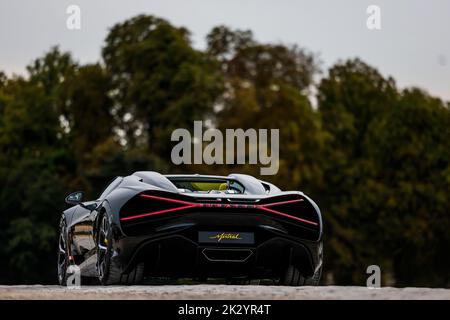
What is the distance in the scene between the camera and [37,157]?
5869 centimetres

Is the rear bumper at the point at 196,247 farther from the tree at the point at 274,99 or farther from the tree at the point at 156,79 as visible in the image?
the tree at the point at 156,79

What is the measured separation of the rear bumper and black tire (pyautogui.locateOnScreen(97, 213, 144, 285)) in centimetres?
8

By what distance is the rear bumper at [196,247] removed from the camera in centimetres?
1050

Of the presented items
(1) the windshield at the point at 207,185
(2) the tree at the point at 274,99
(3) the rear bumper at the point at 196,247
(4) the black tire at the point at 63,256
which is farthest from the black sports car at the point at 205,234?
(2) the tree at the point at 274,99

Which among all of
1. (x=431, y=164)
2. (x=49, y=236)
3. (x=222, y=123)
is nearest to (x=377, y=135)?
(x=431, y=164)

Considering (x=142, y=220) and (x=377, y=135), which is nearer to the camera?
(x=142, y=220)

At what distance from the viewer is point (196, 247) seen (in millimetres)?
10484

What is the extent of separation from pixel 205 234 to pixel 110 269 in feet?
3.25

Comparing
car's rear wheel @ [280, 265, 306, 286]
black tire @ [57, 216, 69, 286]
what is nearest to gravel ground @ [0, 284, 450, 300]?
car's rear wheel @ [280, 265, 306, 286]

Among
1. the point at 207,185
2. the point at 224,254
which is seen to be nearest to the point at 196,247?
the point at 224,254

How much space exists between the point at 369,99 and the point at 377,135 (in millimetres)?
4107

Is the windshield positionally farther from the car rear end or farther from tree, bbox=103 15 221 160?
tree, bbox=103 15 221 160
